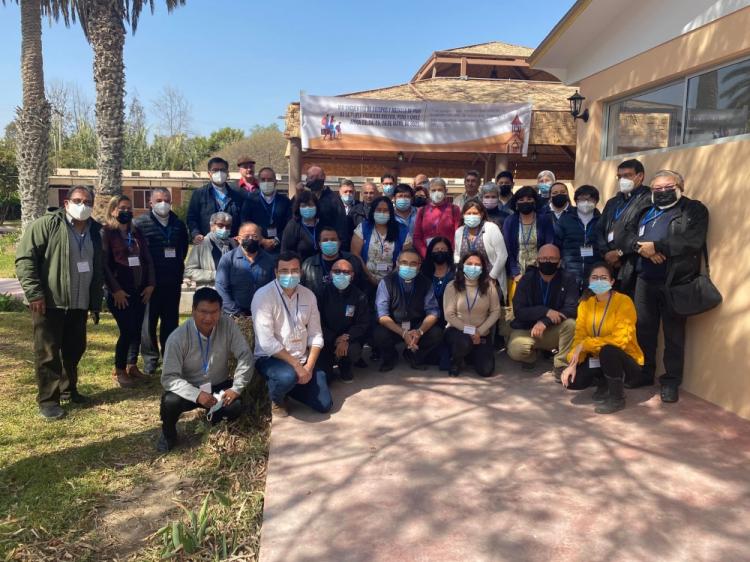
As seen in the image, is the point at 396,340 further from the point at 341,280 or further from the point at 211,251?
the point at 211,251

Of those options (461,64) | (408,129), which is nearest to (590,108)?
(408,129)

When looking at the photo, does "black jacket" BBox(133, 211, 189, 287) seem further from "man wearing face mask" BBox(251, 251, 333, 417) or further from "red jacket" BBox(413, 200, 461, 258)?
"red jacket" BBox(413, 200, 461, 258)

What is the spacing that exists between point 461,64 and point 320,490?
13905mm

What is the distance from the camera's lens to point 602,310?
4.71 metres

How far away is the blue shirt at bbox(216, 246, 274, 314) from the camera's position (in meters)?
5.14

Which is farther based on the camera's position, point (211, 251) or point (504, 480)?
point (211, 251)

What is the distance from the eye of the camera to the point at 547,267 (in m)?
5.32

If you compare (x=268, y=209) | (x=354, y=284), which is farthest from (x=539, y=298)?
(x=268, y=209)

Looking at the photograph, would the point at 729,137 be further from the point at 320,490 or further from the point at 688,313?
the point at 320,490

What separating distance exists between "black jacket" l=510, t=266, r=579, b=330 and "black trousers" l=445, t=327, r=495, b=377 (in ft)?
1.44

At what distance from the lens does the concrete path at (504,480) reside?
2.79 metres

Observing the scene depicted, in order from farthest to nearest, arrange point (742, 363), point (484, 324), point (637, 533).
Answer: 1. point (484, 324)
2. point (742, 363)
3. point (637, 533)

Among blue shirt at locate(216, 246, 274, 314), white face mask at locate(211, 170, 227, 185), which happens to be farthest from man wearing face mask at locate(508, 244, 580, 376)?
white face mask at locate(211, 170, 227, 185)

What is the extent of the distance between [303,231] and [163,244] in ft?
4.61
